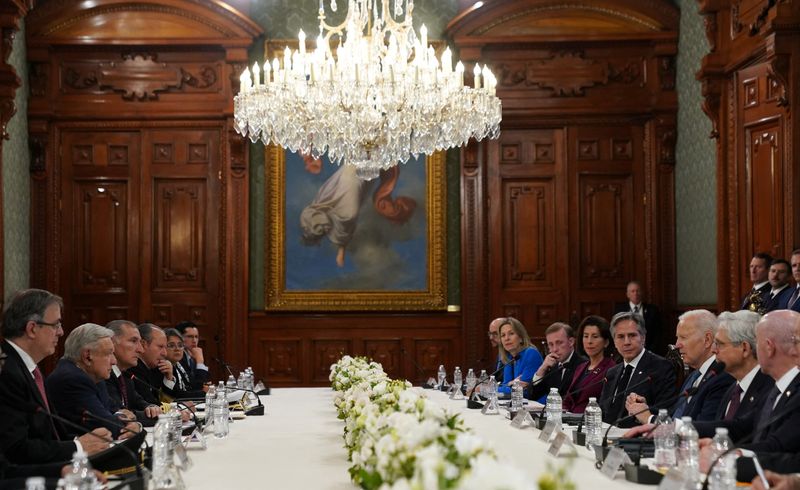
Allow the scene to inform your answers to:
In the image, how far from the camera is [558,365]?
25.7 feet

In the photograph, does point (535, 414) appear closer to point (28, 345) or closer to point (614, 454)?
point (614, 454)

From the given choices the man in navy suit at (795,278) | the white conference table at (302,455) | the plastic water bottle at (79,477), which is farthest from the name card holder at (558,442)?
the man in navy suit at (795,278)

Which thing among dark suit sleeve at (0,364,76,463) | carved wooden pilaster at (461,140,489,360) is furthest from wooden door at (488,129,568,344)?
dark suit sleeve at (0,364,76,463)

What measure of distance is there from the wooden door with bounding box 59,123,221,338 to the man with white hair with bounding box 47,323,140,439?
19.8 ft

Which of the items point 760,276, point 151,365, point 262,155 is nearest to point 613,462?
point 151,365

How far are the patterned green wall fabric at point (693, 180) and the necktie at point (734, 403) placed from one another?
19.5 ft

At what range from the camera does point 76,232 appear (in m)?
11.7

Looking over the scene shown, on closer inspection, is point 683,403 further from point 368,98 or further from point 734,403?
point 368,98

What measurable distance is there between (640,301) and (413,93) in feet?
14.0

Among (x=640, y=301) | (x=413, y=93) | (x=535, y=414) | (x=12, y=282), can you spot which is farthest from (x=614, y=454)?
(x=12, y=282)

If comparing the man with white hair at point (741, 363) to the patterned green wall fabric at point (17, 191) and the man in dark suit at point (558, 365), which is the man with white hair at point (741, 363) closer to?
the man in dark suit at point (558, 365)

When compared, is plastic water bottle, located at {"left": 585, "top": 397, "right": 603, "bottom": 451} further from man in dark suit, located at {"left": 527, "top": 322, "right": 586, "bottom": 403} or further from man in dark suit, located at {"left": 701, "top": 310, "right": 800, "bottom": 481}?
man in dark suit, located at {"left": 527, "top": 322, "right": 586, "bottom": 403}

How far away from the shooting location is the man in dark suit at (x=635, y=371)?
6137 millimetres

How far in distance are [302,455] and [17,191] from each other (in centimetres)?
739
